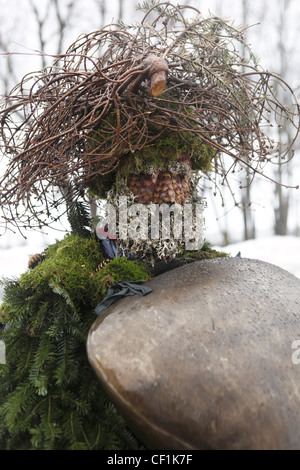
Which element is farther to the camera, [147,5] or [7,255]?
[7,255]

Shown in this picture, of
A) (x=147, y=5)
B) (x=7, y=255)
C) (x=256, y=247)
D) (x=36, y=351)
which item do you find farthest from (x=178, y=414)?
(x=7, y=255)

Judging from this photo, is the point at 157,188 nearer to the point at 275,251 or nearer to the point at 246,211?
the point at 275,251

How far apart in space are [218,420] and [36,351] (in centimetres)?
73

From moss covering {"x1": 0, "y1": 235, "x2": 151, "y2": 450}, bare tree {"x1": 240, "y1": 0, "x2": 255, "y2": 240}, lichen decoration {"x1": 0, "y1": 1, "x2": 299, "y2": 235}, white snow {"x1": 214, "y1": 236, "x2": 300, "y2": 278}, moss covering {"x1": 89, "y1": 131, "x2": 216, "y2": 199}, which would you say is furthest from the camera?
bare tree {"x1": 240, "y1": 0, "x2": 255, "y2": 240}

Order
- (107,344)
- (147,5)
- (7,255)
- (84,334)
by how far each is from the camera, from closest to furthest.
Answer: (107,344), (84,334), (147,5), (7,255)

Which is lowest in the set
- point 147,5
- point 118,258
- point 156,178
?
point 118,258

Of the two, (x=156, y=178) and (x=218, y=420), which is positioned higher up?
(x=156, y=178)

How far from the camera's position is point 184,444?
0.82 meters

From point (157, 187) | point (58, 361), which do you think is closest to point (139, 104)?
point (157, 187)

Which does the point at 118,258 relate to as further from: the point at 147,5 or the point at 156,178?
the point at 147,5

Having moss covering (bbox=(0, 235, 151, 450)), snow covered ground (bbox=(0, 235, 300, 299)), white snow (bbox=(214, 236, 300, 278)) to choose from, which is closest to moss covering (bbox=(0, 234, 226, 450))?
moss covering (bbox=(0, 235, 151, 450))

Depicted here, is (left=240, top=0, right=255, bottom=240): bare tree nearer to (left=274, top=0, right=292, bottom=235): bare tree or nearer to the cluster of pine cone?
(left=274, top=0, right=292, bottom=235): bare tree

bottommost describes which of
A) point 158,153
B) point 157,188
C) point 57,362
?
point 57,362

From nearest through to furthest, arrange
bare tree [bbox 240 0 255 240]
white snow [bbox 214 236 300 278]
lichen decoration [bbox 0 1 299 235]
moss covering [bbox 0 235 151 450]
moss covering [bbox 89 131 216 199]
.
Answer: moss covering [bbox 0 235 151 450], lichen decoration [bbox 0 1 299 235], moss covering [bbox 89 131 216 199], white snow [bbox 214 236 300 278], bare tree [bbox 240 0 255 240]
